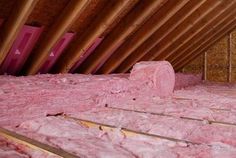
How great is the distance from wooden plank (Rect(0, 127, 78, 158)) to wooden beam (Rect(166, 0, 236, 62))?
3905 mm

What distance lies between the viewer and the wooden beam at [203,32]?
5.09m

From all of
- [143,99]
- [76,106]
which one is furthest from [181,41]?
[76,106]

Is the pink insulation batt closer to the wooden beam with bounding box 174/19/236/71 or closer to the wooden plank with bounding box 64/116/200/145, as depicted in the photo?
the wooden plank with bounding box 64/116/200/145

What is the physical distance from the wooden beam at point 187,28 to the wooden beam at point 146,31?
0.71 meters

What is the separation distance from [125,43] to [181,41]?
1.22 meters

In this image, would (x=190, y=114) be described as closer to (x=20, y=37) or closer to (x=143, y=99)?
(x=143, y=99)

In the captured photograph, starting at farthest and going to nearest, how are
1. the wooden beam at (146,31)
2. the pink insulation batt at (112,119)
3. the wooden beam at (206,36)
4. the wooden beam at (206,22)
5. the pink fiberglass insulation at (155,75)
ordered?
the wooden beam at (206,36) < the wooden beam at (206,22) < the wooden beam at (146,31) < the pink fiberglass insulation at (155,75) < the pink insulation batt at (112,119)

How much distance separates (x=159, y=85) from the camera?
3672mm

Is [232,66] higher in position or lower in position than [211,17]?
lower

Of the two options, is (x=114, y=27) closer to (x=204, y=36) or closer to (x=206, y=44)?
(x=204, y=36)

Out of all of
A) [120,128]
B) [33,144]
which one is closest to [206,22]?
[120,128]

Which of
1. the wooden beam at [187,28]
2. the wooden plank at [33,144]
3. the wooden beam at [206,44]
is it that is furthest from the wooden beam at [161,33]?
the wooden plank at [33,144]

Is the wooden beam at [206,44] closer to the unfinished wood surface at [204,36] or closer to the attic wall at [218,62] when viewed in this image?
the unfinished wood surface at [204,36]

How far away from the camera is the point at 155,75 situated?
3582 millimetres
